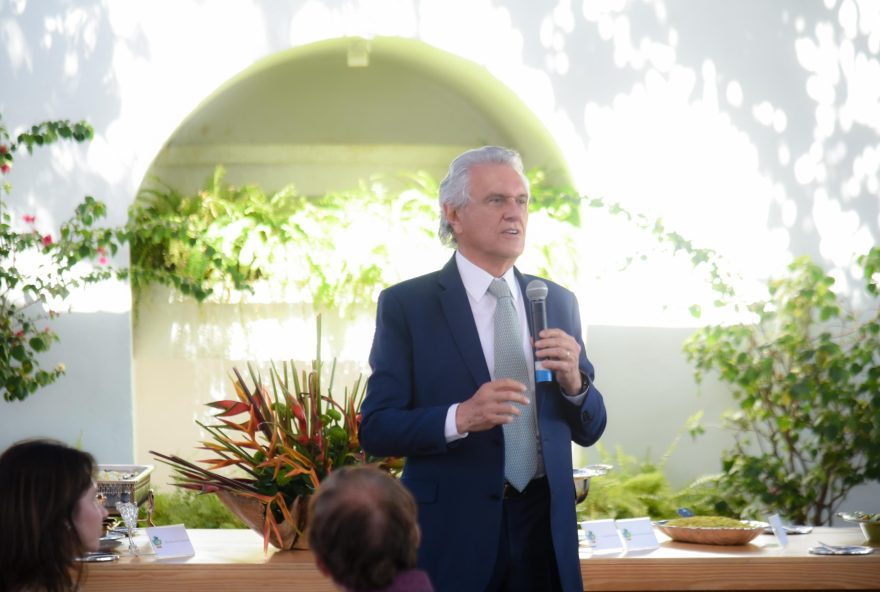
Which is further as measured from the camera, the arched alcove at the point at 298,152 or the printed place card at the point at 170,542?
the arched alcove at the point at 298,152

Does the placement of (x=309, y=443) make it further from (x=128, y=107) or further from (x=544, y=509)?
(x=128, y=107)

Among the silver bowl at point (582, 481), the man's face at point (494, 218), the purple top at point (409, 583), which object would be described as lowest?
the purple top at point (409, 583)

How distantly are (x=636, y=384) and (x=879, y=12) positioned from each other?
7.29 ft

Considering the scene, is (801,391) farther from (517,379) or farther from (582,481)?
(517,379)

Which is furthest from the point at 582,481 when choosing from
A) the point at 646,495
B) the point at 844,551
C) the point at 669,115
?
the point at 669,115

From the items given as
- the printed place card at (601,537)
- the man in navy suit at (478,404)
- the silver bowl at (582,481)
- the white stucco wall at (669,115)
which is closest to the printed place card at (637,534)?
the printed place card at (601,537)

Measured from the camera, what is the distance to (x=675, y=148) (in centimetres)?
598

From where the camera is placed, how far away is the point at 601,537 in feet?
11.3

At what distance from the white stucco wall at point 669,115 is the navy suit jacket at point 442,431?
3354 mm

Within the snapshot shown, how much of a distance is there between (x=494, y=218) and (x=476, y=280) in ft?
0.49

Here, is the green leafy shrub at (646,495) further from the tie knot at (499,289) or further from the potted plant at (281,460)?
the tie knot at (499,289)

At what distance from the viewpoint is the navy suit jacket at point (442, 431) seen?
8.11 feet

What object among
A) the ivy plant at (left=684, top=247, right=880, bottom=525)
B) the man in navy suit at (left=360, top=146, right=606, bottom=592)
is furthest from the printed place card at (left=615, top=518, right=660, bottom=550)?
the ivy plant at (left=684, top=247, right=880, bottom=525)

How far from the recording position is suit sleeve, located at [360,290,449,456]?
8.10 feet
